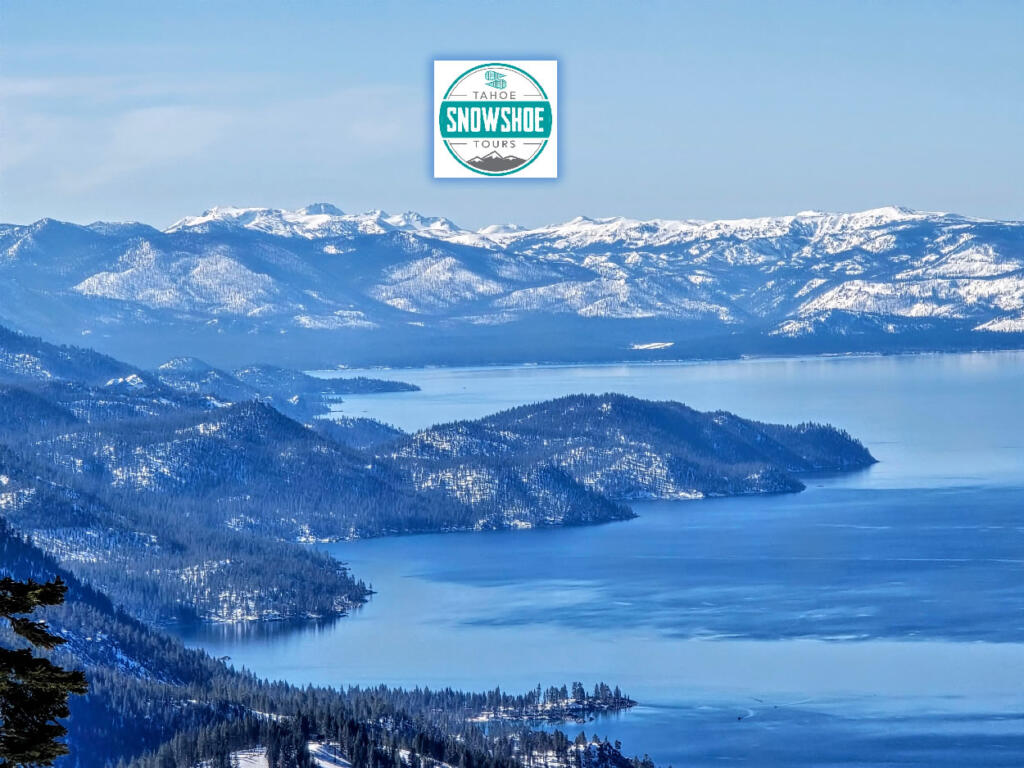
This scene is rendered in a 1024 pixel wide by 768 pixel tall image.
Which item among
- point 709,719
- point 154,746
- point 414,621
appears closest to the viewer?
point 154,746

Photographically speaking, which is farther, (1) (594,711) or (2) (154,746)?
(1) (594,711)

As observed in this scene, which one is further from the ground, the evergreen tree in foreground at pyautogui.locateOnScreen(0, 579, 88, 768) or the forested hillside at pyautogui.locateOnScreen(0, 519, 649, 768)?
the evergreen tree in foreground at pyautogui.locateOnScreen(0, 579, 88, 768)

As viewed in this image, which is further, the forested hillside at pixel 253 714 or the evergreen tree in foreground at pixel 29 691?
the forested hillside at pixel 253 714

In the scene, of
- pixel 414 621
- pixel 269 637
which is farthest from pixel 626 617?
pixel 269 637

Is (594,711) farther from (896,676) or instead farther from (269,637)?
(269,637)

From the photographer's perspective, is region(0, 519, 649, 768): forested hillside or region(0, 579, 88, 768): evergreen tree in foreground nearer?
region(0, 579, 88, 768): evergreen tree in foreground

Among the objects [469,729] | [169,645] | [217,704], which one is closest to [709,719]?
[469,729]

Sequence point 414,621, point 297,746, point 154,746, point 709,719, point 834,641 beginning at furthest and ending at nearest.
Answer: point 414,621, point 834,641, point 709,719, point 154,746, point 297,746
